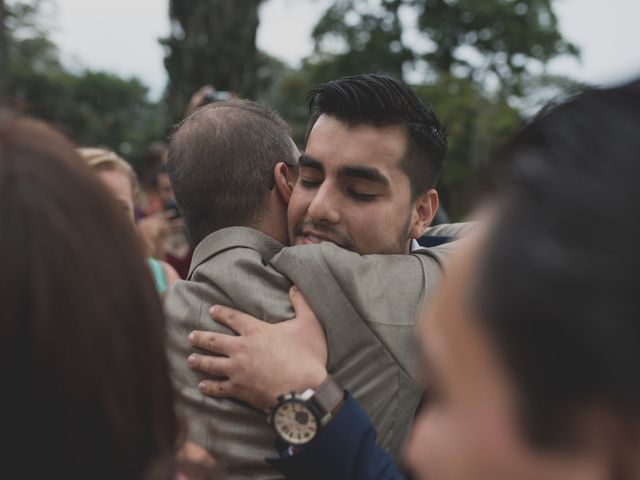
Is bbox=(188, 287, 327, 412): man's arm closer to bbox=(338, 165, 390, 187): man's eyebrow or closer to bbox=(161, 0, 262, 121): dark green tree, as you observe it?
bbox=(338, 165, 390, 187): man's eyebrow

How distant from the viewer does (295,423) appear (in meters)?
1.65

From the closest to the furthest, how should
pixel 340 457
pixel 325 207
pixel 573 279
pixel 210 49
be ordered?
pixel 573 279 < pixel 340 457 < pixel 325 207 < pixel 210 49

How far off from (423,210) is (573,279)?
1.69m

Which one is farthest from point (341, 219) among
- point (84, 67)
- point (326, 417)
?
point (84, 67)

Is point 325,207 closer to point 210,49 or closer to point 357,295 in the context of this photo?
point 357,295

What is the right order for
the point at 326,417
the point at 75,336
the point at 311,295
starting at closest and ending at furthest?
the point at 75,336 < the point at 326,417 < the point at 311,295

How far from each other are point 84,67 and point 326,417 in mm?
85275

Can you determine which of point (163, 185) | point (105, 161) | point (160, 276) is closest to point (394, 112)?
point (160, 276)

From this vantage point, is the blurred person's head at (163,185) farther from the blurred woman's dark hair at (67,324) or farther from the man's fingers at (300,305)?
the blurred woman's dark hair at (67,324)

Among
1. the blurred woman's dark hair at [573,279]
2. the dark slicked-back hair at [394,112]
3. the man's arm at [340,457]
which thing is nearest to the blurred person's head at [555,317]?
the blurred woman's dark hair at [573,279]

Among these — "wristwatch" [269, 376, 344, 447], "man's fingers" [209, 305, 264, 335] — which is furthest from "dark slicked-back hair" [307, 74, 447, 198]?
"wristwatch" [269, 376, 344, 447]

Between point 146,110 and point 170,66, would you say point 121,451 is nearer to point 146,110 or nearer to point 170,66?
point 170,66

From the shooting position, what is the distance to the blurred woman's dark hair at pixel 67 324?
0.92m

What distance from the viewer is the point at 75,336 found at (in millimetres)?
937
